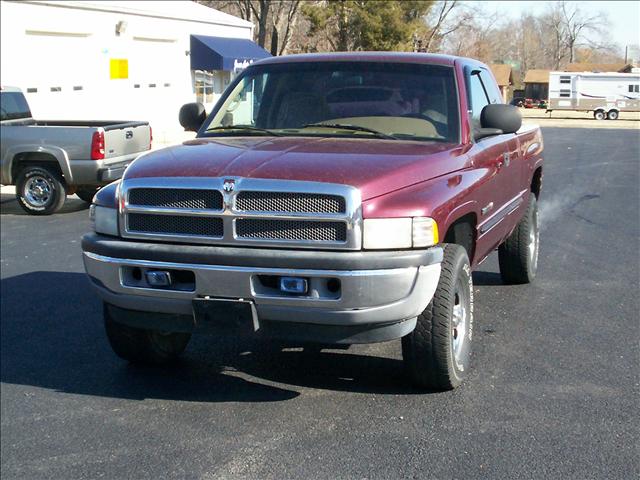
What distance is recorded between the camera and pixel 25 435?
185 inches

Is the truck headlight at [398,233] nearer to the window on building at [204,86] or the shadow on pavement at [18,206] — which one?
the shadow on pavement at [18,206]

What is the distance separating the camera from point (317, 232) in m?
4.38

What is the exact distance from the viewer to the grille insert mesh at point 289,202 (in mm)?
4344

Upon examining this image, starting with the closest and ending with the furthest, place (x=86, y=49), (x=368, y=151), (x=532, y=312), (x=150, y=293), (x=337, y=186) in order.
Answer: (x=337, y=186) < (x=150, y=293) < (x=368, y=151) < (x=532, y=312) < (x=86, y=49)

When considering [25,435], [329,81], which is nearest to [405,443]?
[25,435]

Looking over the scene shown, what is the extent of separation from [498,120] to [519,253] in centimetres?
215

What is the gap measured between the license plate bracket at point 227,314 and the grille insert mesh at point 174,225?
0.35 metres

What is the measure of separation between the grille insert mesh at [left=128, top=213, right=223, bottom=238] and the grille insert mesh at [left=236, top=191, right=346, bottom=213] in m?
0.19

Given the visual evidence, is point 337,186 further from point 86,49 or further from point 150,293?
point 86,49

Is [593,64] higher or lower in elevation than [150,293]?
higher

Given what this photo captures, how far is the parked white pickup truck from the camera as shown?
13.1 meters

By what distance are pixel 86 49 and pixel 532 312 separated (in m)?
20.3

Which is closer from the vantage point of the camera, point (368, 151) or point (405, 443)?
point (405, 443)

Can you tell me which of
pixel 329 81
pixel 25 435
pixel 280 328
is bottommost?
pixel 25 435
